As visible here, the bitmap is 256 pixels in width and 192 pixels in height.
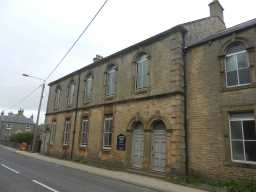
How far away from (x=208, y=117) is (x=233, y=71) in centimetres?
247

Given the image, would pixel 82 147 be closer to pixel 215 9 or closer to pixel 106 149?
pixel 106 149

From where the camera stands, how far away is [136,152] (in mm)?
14500

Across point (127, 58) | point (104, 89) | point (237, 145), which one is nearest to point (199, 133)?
point (237, 145)

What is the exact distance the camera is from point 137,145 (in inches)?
575

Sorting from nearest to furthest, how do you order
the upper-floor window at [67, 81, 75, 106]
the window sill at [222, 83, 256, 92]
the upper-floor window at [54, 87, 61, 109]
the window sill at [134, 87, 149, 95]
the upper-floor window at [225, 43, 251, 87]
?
the window sill at [222, 83, 256, 92]
the upper-floor window at [225, 43, 251, 87]
the window sill at [134, 87, 149, 95]
the upper-floor window at [67, 81, 75, 106]
the upper-floor window at [54, 87, 61, 109]

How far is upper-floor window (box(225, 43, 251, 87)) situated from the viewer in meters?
10.9

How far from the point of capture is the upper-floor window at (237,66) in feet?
35.8

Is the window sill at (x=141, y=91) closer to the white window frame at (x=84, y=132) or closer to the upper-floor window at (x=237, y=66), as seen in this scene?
the upper-floor window at (x=237, y=66)

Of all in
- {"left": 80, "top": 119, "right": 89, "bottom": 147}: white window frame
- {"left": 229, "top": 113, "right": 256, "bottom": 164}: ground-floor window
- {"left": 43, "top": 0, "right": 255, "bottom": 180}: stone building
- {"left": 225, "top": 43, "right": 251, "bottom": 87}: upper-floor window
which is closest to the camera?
{"left": 229, "top": 113, "right": 256, "bottom": 164}: ground-floor window

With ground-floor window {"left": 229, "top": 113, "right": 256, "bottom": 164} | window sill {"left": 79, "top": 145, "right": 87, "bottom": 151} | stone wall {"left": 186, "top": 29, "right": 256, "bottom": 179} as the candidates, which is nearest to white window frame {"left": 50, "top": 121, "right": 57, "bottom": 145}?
window sill {"left": 79, "top": 145, "right": 87, "bottom": 151}

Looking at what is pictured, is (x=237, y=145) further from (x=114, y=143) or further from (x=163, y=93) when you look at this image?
(x=114, y=143)

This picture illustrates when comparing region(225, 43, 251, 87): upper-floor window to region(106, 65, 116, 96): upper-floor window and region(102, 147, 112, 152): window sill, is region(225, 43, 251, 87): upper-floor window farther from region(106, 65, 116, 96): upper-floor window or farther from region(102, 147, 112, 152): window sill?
region(102, 147, 112, 152): window sill

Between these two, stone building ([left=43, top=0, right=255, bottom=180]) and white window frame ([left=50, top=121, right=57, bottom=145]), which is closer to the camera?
stone building ([left=43, top=0, right=255, bottom=180])

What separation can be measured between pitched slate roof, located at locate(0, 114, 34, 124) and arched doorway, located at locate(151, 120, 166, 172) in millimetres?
75171
